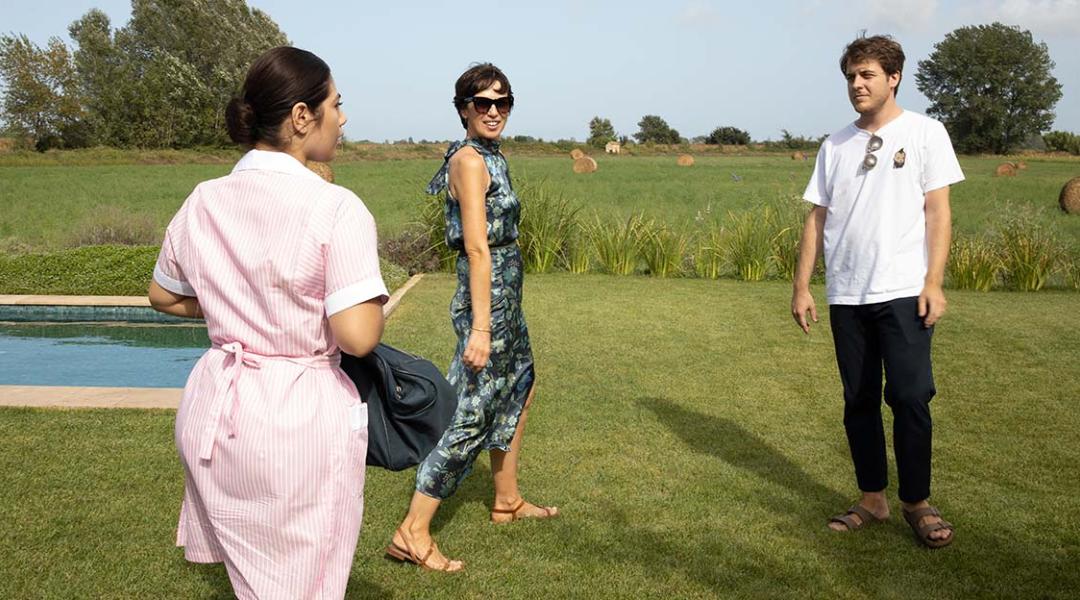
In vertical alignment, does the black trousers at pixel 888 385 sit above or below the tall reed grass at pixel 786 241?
above

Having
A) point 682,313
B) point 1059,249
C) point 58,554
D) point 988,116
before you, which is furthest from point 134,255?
point 988,116

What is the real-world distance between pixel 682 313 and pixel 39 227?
41.2 ft

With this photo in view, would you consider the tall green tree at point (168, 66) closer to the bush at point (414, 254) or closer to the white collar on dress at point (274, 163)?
the bush at point (414, 254)

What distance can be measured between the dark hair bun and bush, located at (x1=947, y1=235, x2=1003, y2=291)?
11306mm

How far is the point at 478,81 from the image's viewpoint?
3641 mm

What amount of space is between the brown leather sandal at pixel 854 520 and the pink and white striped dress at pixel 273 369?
268cm

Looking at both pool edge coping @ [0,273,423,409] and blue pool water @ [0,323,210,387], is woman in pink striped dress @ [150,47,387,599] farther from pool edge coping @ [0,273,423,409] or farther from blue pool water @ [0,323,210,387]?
blue pool water @ [0,323,210,387]

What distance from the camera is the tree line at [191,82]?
46531mm

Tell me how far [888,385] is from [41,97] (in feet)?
166

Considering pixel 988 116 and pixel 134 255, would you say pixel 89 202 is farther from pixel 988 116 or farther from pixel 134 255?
pixel 988 116

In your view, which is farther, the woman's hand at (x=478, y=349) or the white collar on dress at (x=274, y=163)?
the woman's hand at (x=478, y=349)

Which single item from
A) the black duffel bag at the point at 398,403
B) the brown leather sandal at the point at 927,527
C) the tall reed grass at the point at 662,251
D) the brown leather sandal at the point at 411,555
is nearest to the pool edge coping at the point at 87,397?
the brown leather sandal at the point at 411,555

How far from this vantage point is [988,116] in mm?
78875

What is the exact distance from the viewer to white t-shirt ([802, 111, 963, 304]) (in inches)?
152
